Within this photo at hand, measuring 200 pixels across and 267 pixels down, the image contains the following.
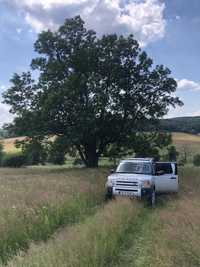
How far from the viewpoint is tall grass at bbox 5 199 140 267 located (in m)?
6.53

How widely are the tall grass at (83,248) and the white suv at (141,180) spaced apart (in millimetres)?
6424

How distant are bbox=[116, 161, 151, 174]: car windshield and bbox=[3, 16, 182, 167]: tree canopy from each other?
1620cm

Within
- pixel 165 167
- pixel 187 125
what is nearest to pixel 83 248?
pixel 165 167

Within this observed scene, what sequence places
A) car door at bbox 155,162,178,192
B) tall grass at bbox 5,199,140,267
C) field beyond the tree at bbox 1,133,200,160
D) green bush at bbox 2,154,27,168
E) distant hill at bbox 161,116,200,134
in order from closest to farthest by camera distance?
1. tall grass at bbox 5,199,140,267
2. car door at bbox 155,162,178,192
3. field beyond the tree at bbox 1,133,200,160
4. green bush at bbox 2,154,27,168
5. distant hill at bbox 161,116,200,134

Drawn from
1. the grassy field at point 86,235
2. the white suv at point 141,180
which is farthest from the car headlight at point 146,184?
the grassy field at point 86,235

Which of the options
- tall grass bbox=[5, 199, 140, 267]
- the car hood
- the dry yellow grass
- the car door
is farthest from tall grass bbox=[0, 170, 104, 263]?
the dry yellow grass

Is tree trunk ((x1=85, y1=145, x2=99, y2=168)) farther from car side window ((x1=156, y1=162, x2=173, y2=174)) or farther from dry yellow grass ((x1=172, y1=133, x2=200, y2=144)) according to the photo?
dry yellow grass ((x1=172, y1=133, x2=200, y2=144))

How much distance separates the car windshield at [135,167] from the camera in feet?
59.2

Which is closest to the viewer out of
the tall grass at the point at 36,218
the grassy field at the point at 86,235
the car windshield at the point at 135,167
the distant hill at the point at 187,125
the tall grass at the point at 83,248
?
the tall grass at the point at 83,248

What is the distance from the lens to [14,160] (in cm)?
7800

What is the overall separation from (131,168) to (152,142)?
22463mm

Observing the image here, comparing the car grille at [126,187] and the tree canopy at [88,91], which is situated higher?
the tree canopy at [88,91]

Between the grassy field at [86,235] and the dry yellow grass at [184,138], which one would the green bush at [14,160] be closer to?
the dry yellow grass at [184,138]

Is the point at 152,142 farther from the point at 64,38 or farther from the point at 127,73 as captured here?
the point at 64,38
